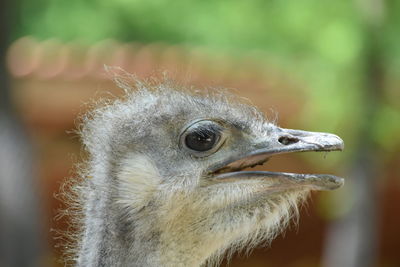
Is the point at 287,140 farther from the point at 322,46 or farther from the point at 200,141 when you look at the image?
the point at 322,46

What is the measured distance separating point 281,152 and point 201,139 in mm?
305

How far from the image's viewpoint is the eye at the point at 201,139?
138 inches

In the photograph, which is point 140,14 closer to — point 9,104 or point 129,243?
point 9,104

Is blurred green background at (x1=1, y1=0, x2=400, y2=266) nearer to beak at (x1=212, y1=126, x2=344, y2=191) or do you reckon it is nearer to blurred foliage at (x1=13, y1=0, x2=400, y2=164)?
blurred foliage at (x1=13, y1=0, x2=400, y2=164)

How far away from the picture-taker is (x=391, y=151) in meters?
9.35

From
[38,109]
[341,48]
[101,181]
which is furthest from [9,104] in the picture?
[101,181]

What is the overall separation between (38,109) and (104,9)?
2.05m

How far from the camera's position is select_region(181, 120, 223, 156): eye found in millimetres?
3502

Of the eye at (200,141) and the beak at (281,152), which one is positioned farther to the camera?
the eye at (200,141)

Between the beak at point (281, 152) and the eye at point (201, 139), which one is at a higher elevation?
the eye at point (201, 139)

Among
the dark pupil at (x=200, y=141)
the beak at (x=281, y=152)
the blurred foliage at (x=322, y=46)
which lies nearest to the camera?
the beak at (x=281, y=152)

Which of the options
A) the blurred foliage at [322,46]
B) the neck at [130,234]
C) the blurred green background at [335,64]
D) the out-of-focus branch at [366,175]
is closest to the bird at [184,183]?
the neck at [130,234]

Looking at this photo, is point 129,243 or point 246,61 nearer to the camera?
point 129,243

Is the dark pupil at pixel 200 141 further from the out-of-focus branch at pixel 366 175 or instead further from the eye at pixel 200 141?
the out-of-focus branch at pixel 366 175
